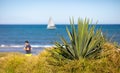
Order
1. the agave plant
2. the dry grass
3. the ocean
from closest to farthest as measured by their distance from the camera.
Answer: the dry grass → the agave plant → the ocean

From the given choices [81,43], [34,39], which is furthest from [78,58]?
[34,39]

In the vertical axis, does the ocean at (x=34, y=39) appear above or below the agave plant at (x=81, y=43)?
below

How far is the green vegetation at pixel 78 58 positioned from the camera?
447 inches

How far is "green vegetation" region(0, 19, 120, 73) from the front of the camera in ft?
37.2

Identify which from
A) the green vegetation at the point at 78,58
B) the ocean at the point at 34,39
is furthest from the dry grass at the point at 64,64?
the ocean at the point at 34,39

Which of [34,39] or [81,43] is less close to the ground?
[81,43]

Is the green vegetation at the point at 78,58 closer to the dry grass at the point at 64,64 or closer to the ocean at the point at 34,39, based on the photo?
the dry grass at the point at 64,64

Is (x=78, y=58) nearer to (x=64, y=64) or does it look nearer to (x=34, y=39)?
(x=64, y=64)

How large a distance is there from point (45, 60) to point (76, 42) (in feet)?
4.18

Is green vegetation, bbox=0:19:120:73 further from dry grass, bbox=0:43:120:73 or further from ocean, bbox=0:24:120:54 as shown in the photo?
ocean, bbox=0:24:120:54

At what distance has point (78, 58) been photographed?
39.1ft

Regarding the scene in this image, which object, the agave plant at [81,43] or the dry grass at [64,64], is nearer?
the dry grass at [64,64]

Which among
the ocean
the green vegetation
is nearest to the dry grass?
the green vegetation

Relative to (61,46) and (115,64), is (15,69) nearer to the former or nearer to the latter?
(61,46)
